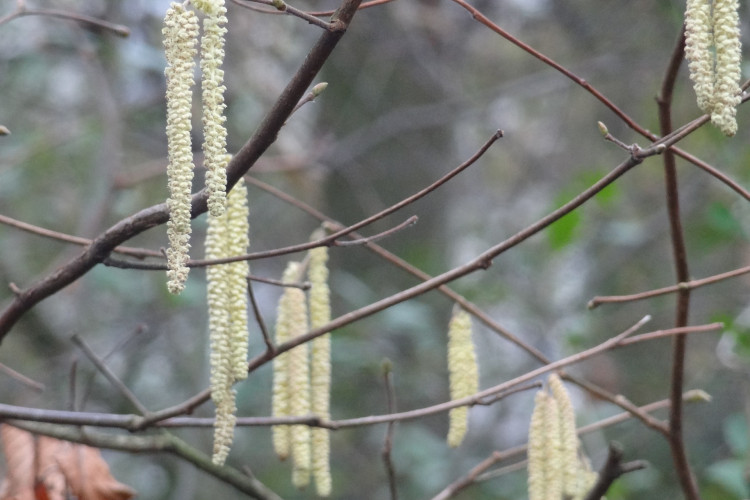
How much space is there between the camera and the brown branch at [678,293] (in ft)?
3.61

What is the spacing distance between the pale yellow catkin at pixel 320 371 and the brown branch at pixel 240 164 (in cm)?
32

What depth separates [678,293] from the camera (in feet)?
3.97

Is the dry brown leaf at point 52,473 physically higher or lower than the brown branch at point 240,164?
lower

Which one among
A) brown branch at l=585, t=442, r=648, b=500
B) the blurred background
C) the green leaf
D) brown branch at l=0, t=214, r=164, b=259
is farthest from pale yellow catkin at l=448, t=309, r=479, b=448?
the blurred background

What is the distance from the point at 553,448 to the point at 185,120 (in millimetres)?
647

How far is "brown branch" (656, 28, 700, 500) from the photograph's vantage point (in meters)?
1.10

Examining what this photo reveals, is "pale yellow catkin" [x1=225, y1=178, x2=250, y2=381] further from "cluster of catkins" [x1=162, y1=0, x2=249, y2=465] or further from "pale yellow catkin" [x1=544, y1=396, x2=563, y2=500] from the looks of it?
"pale yellow catkin" [x1=544, y1=396, x2=563, y2=500]

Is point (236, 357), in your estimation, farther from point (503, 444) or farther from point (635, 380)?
point (635, 380)

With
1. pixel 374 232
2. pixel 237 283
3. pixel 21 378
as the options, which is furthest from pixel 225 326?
pixel 374 232

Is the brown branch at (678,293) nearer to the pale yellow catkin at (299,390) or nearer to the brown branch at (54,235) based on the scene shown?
the pale yellow catkin at (299,390)

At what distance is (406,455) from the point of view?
326cm

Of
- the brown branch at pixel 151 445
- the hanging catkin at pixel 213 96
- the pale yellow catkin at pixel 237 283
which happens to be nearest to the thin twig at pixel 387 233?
the pale yellow catkin at pixel 237 283

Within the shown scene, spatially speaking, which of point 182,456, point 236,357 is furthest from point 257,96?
point 236,357

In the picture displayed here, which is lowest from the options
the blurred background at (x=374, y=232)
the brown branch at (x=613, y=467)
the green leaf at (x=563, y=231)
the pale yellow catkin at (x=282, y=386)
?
the brown branch at (x=613, y=467)
